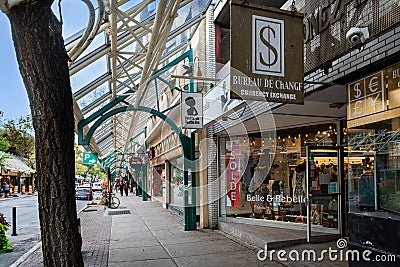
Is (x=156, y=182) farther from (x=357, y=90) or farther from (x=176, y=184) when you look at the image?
(x=357, y=90)

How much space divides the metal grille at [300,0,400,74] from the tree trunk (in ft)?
12.2

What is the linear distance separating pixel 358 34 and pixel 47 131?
12.6 feet

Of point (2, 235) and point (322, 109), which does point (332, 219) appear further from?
point (2, 235)

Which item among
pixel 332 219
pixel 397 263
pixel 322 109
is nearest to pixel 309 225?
pixel 332 219

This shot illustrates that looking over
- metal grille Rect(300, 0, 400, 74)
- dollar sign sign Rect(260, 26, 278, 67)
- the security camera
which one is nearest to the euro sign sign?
dollar sign sign Rect(260, 26, 278, 67)

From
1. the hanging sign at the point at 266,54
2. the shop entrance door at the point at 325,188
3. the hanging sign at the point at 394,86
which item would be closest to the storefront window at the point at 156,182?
the shop entrance door at the point at 325,188

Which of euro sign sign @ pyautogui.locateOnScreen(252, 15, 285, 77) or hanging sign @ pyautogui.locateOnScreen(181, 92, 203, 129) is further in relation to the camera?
hanging sign @ pyautogui.locateOnScreen(181, 92, 203, 129)

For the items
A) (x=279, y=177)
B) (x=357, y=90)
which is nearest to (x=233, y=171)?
(x=279, y=177)

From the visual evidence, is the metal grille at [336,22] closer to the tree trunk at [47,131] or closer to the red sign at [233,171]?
the tree trunk at [47,131]

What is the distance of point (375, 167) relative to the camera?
600 centimetres

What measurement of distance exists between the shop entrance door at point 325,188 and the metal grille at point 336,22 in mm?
3621

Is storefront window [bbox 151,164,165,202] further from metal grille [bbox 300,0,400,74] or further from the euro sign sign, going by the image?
the euro sign sign

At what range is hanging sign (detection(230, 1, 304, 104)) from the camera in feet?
17.4

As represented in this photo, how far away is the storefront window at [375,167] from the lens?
5.56 metres
